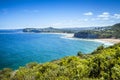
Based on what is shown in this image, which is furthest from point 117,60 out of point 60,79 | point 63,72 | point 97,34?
point 97,34

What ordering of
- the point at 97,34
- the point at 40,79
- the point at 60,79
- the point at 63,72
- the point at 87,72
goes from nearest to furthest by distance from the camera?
the point at 60,79 < the point at 40,79 < the point at 63,72 < the point at 87,72 < the point at 97,34

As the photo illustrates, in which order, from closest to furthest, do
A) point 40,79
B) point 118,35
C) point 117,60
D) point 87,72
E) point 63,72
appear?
point 40,79 < point 63,72 < point 87,72 < point 117,60 < point 118,35

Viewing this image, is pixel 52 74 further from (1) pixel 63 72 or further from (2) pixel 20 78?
(2) pixel 20 78

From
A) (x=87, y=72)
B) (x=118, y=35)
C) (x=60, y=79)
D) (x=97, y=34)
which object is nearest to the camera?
(x=60, y=79)

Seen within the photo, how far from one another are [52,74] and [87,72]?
5.14 meters

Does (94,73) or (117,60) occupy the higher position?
(117,60)

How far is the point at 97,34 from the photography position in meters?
184

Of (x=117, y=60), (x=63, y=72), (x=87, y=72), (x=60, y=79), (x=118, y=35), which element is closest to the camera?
(x=60, y=79)

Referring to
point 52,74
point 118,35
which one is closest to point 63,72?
point 52,74

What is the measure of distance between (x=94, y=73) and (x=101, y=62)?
2041 mm

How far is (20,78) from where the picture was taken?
23656 millimetres

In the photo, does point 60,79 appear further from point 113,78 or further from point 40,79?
point 113,78

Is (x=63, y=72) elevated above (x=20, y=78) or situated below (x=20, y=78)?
above

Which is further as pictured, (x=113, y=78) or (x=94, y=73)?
(x=94, y=73)
